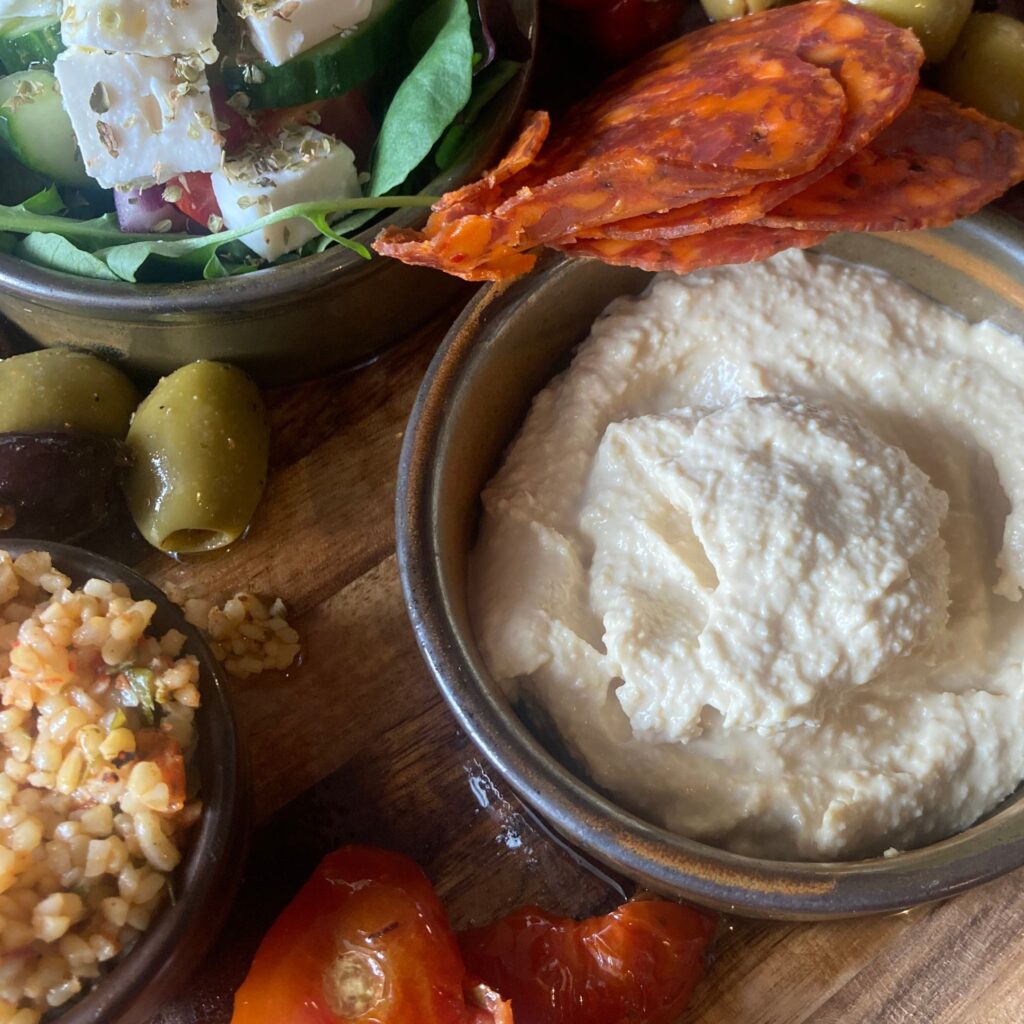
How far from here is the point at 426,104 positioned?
1.29 metres

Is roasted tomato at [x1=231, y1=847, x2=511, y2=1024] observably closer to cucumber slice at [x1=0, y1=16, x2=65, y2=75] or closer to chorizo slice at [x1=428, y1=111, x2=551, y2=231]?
chorizo slice at [x1=428, y1=111, x2=551, y2=231]

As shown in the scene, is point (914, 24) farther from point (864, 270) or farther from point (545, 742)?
point (545, 742)

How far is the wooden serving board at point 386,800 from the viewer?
1.16 metres

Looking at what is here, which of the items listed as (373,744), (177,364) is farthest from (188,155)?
(373,744)

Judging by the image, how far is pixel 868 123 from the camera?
3.69ft

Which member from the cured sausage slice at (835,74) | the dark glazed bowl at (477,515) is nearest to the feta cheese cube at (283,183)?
the dark glazed bowl at (477,515)

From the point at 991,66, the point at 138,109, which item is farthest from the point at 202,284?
the point at 991,66

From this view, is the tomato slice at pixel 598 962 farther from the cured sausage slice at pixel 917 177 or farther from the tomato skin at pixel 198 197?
the tomato skin at pixel 198 197

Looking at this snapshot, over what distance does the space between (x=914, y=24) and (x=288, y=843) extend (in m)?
1.24

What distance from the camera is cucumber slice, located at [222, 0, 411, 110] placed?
126 centimetres

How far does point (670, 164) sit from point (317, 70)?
1.48 feet

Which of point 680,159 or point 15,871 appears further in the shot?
point 680,159

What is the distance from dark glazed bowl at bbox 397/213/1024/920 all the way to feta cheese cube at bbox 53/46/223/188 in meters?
0.38

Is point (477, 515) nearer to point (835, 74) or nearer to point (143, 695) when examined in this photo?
point (143, 695)
